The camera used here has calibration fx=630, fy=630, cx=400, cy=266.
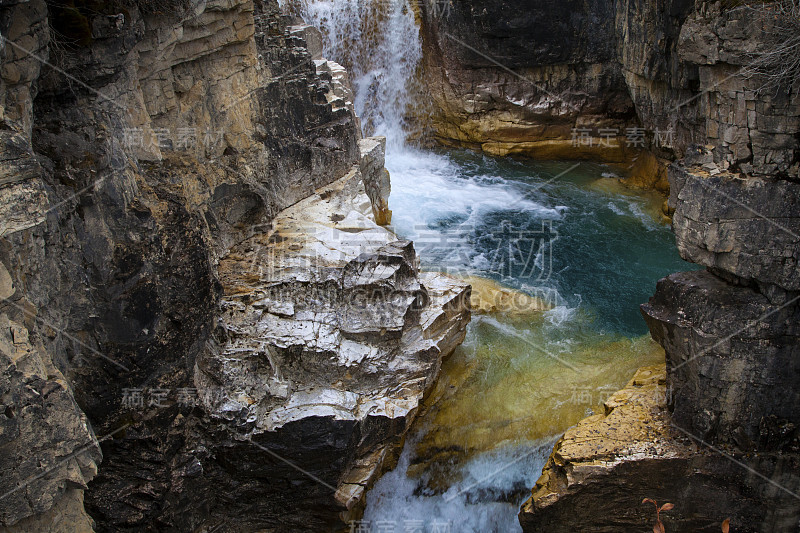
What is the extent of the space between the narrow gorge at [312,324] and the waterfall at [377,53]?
434 centimetres

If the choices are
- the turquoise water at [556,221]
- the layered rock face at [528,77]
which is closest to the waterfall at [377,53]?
the layered rock face at [528,77]

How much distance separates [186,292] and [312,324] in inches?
51.1

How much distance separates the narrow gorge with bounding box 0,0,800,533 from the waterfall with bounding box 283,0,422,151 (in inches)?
171

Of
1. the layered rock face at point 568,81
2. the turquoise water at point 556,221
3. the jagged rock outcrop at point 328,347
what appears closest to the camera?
the jagged rock outcrop at point 328,347

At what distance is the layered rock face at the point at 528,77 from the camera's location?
39.2 feet

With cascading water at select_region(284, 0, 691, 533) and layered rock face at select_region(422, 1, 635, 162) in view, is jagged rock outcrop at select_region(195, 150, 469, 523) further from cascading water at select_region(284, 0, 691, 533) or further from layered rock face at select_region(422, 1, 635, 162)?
layered rock face at select_region(422, 1, 635, 162)

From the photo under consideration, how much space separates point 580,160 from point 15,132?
38.2 ft

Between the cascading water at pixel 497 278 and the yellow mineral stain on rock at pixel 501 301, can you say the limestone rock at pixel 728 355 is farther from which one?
the yellow mineral stain on rock at pixel 501 301

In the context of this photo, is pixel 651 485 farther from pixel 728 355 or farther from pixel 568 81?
pixel 568 81

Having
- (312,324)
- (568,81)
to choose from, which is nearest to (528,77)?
(568,81)

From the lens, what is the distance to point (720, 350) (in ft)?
18.4

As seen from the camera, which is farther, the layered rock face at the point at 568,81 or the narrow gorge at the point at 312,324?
the layered rock face at the point at 568,81

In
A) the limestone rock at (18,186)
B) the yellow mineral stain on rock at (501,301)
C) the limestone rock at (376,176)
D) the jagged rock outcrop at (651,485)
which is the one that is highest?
the limestone rock at (18,186)

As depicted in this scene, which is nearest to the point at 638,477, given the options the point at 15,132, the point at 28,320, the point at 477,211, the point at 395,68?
the point at 28,320
